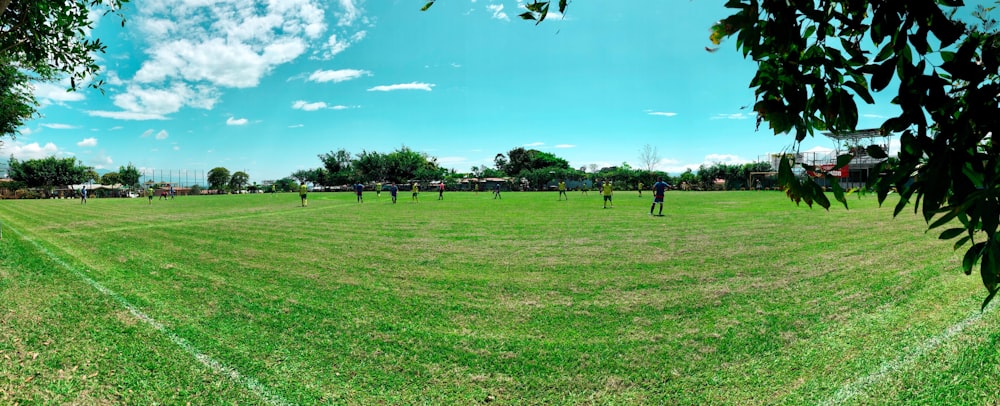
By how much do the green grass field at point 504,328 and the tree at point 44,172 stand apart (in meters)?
87.0

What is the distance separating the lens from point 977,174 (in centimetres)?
141

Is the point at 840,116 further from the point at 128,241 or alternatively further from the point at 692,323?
the point at 128,241

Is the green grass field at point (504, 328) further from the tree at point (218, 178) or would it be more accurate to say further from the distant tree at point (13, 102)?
the tree at point (218, 178)

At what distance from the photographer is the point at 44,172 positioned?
69375 millimetres

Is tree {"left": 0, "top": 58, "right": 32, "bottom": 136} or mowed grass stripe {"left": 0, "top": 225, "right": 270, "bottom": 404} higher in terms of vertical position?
tree {"left": 0, "top": 58, "right": 32, "bottom": 136}

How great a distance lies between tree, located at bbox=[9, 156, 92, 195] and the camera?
69000 mm

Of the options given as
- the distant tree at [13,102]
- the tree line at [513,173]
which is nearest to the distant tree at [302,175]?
the tree line at [513,173]

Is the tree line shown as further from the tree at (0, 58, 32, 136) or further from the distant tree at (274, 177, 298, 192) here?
the tree at (0, 58, 32, 136)

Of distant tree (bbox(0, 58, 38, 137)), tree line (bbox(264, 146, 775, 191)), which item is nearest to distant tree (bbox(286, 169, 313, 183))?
tree line (bbox(264, 146, 775, 191))

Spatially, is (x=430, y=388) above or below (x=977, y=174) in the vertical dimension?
below

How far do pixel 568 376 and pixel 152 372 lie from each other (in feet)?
11.6

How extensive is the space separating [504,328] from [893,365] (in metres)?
3.31

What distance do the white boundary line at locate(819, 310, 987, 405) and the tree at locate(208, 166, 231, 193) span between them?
324 feet

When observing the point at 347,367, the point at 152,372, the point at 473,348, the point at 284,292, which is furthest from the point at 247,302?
the point at 473,348
